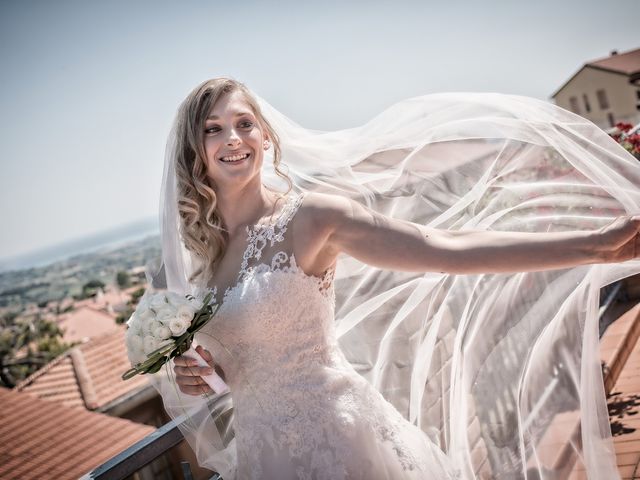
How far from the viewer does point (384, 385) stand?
8.87 feet

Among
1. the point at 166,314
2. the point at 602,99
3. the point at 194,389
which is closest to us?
the point at 166,314

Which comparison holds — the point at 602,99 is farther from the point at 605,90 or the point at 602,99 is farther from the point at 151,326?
the point at 151,326

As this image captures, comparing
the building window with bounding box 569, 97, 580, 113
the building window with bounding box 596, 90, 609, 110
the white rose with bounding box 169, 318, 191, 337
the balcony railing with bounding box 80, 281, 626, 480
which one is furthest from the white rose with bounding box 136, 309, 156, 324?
the building window with bounding box 569, 97, 580, 113

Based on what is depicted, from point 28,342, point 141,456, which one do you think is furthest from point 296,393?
point 28,342

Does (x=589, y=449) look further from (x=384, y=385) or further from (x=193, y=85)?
(x=193, y=85)

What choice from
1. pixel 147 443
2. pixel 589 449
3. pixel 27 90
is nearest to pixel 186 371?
pixel 147 443

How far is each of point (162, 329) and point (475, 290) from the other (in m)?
1.44

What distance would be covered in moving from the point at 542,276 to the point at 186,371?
1.53 m

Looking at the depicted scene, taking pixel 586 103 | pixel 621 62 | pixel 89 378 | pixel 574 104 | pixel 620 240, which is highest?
pixel 621 62

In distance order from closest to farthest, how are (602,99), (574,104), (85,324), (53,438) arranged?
(53,438) → (85,324) → (602,99) → (574,104)

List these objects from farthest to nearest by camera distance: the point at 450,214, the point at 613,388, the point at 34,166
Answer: the point at 34,166 < the point at 613,388 < the point at 450,214

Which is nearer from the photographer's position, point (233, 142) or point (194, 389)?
point (194, 389)

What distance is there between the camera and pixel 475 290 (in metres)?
2.65

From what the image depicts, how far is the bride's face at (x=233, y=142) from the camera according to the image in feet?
7.36
